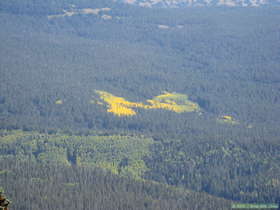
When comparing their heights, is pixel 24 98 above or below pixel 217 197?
above

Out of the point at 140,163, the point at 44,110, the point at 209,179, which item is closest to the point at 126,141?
the point at 140,163

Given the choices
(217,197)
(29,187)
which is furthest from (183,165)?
(29,187)

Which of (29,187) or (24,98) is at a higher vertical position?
(24,98)

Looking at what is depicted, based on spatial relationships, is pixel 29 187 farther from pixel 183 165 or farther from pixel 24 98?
pixel 24 98

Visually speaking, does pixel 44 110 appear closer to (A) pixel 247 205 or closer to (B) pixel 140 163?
(B) pixel 140 163

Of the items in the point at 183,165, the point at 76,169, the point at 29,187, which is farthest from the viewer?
the point at 183,165

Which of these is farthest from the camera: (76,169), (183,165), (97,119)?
(97,119)

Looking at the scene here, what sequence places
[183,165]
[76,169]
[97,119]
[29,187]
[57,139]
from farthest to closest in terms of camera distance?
[97,119] → [57,139] → [183,165] → [76,169] → [29,187]

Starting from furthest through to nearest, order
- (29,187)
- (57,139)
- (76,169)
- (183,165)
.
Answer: (57,139) → (183,165) → (76,169) → (29,187)

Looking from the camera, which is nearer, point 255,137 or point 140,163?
point 140,163

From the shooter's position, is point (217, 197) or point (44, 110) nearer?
point (217, 197)
